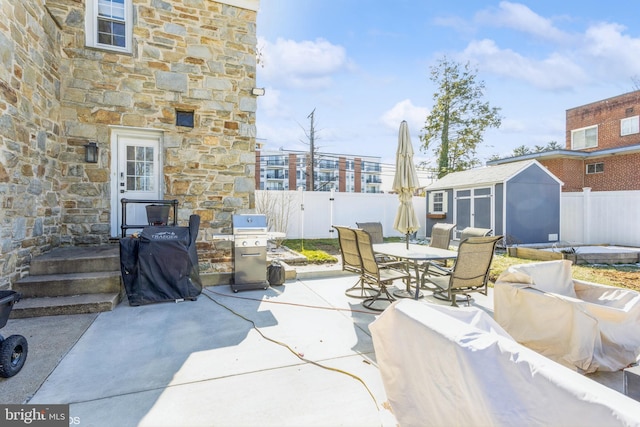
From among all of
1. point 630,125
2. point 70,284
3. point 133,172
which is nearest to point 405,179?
point 133,172

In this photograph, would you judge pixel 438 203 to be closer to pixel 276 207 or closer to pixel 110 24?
pixel 276 207

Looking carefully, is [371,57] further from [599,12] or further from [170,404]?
[170,404]

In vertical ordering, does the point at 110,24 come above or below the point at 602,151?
above

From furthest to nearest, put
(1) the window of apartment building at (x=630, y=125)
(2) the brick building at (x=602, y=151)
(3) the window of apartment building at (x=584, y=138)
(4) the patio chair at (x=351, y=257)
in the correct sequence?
(3) the window of apartment building at (x=584, y=138) < (1) the window of apartment building at (x=630, y=125) < (2) the brick building at (x=602, y=151) < (4) the patio chair at (x=351, y=257)

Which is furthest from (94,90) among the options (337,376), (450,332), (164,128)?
(450,332)

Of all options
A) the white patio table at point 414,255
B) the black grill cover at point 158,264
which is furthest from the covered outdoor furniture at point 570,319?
the black grill cover at point 158,264

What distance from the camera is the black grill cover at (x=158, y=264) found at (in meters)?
4.16

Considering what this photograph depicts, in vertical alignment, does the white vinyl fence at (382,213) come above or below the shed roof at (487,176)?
below

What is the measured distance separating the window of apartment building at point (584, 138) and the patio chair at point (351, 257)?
18.1 m

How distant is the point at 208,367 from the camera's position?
2562 millimetres

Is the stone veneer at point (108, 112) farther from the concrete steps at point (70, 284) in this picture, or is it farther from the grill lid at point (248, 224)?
the grill lid at point (248, 224)

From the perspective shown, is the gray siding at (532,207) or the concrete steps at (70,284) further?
the gray siding at (532,207)

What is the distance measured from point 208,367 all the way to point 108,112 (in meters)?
4.54

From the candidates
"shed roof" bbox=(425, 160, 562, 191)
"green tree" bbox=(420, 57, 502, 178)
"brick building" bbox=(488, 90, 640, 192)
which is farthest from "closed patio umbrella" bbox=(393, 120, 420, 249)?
"green tree" bbox=(420, 57, 502, 178)
